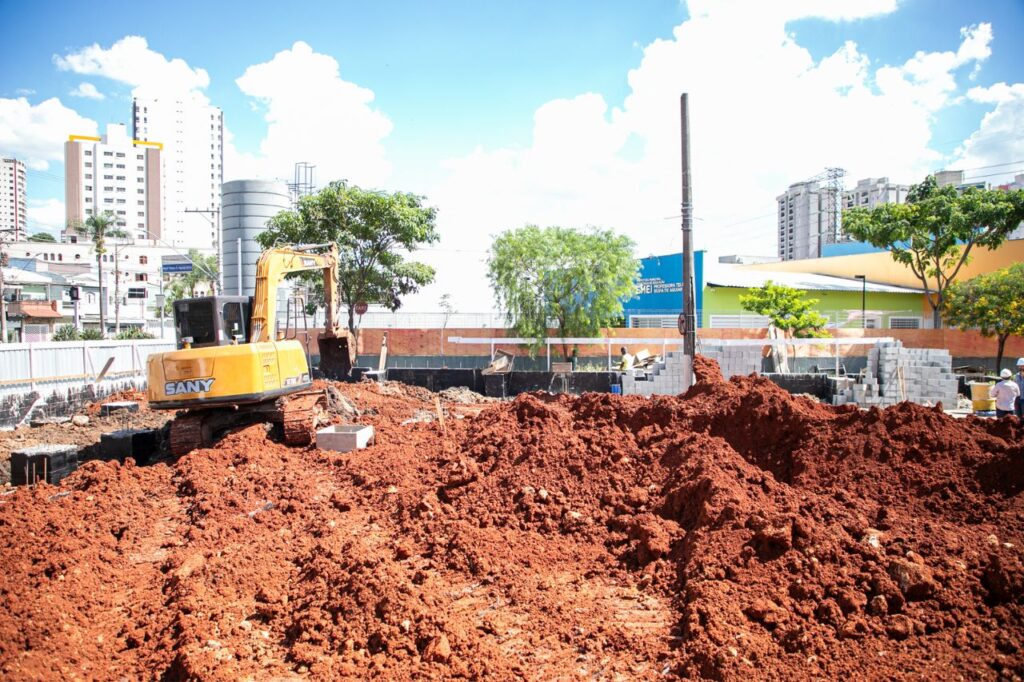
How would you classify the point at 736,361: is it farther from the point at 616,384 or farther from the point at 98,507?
the point at 98,507

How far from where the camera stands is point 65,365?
61.0ft

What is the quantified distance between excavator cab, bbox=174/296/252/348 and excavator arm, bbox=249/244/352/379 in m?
0.80

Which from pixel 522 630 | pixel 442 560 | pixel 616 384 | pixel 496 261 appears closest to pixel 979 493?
pixel 522 630

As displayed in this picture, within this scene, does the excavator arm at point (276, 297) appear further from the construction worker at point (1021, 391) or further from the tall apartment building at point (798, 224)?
the tall apartment building at point (798, 224)

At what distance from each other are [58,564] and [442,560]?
12.0 feet

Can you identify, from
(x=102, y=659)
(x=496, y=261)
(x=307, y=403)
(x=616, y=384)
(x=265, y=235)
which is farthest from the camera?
(x=265, y=235)

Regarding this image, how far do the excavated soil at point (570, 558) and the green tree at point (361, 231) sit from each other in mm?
17867

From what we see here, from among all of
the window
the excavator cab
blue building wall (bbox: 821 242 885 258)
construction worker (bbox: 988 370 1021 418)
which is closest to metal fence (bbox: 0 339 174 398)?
the excavator cab

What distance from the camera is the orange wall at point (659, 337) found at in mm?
26594

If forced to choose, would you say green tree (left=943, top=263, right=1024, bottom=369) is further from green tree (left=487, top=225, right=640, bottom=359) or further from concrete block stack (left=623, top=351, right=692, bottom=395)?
concrete block stack (left=623, top=351, right=692, bottom=395)

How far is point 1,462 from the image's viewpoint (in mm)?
12031

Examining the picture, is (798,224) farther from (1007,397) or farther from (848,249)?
(1007,397)

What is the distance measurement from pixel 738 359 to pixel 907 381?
397cm

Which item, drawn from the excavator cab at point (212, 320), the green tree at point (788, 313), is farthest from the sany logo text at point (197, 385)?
the green tree at point (788, 313)
